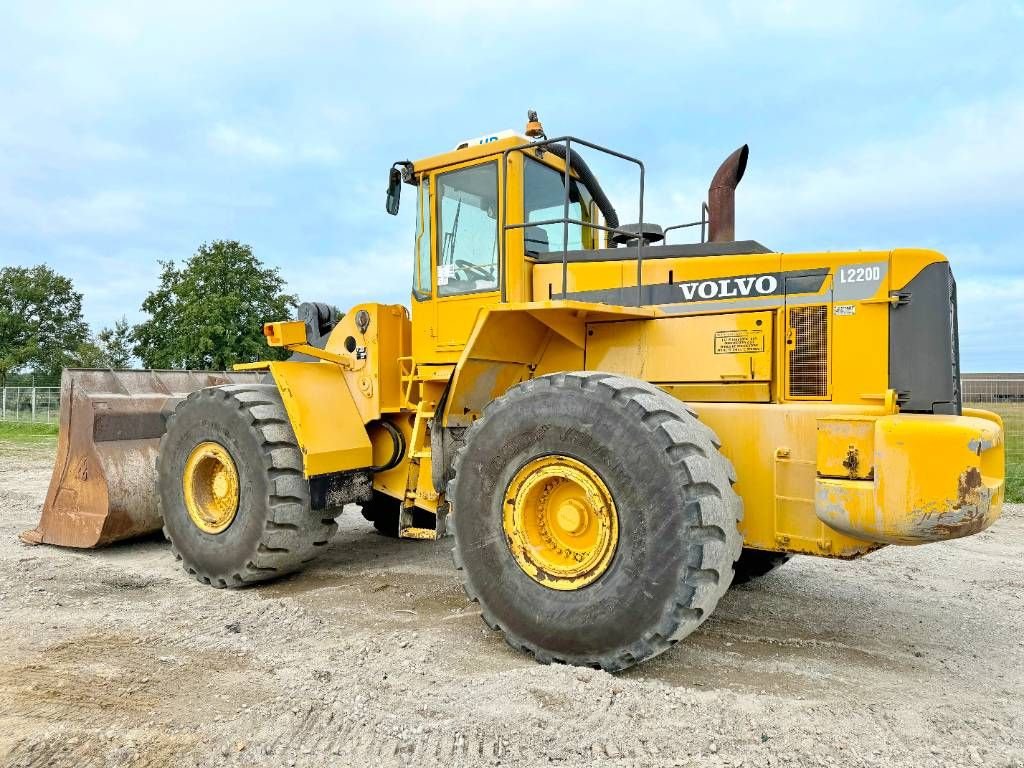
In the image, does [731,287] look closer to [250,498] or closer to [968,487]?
[968,487]

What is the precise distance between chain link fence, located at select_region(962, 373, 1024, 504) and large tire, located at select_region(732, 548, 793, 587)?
6853mm

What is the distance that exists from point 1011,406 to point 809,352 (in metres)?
10.1

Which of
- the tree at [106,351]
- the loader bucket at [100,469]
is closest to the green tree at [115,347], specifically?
the tree at [106,351]

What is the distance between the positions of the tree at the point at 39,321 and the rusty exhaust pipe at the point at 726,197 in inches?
1803

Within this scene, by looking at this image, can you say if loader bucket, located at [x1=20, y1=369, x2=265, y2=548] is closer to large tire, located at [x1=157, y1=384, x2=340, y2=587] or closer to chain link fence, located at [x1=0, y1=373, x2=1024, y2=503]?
large tire, located at [x1=157, y1=384, x2=340, y2=587]

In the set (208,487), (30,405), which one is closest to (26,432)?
(30,405)

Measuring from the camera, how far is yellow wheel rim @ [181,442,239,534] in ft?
19.7

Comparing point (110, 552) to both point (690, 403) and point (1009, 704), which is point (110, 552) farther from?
point (1009, 704)

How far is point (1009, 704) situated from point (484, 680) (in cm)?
254

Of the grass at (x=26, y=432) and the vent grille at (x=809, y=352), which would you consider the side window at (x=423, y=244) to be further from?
the grass at (x=26, y=432)


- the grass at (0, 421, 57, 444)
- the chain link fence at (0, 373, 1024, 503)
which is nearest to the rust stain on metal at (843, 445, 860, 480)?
the chain link fence at (0, 373, 1024, 503)

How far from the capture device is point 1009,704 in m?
3.78

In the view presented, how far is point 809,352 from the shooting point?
14.6 ft

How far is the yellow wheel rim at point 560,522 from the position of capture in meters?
4.02
